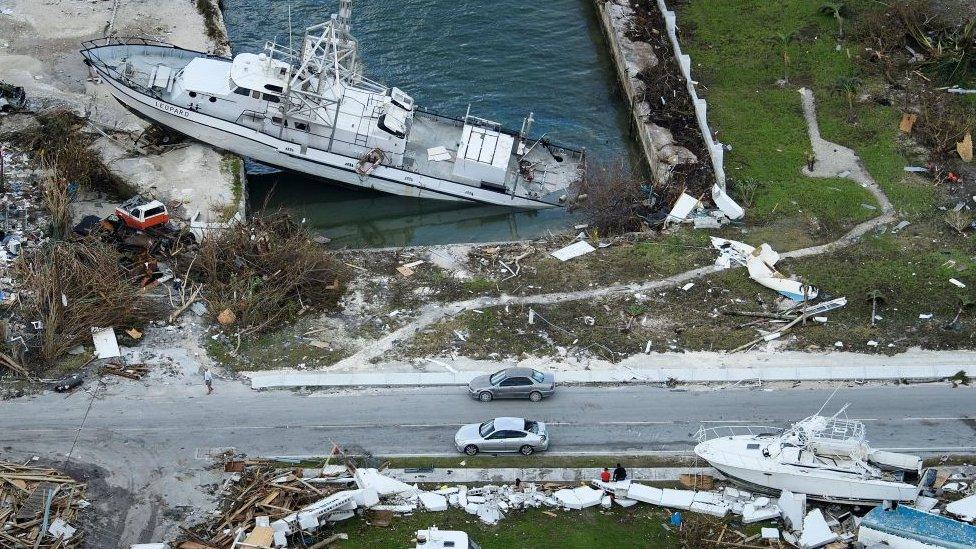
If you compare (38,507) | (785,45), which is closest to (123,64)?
(38,507)

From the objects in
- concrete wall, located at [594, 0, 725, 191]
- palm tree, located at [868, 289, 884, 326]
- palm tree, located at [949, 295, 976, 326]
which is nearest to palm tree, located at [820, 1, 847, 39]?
concrete wall, located at [594, 0, 725, 191]

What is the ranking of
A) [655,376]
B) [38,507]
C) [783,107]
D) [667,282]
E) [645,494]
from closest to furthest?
[38,507], [645,494], [655,376], [667,282], [783,107]

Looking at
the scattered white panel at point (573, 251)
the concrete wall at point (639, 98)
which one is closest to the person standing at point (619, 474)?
the scattered white panel at point (573, 251)

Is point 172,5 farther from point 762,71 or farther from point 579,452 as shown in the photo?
point 579,452

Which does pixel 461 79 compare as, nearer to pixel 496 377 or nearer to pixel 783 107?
pixel 783 107

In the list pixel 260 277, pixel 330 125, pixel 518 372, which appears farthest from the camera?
pixel 330 125

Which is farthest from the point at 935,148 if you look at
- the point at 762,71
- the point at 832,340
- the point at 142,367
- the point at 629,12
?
the point at 142,367

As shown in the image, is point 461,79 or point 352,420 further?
point 461,79

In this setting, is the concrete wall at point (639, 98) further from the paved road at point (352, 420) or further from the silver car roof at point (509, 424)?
the silver car roof at point (509, 424)
